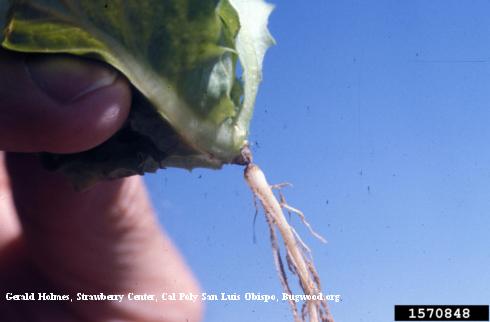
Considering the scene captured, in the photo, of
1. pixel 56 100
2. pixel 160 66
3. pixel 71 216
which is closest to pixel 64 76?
pixel 56 100

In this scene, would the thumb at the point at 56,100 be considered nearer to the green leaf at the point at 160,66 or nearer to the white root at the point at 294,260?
the green leaf at the point at 160,66

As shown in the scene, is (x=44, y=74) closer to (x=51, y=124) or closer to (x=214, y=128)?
(x=51, y=124)

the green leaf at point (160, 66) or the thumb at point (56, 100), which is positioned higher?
the green leaf at point (160, 66)

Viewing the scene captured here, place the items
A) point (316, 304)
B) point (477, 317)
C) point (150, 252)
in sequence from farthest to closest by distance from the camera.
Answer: point (150, 252), point (477, 317), point (316, 304)

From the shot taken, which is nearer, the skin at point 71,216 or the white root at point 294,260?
the skin at point 71,216

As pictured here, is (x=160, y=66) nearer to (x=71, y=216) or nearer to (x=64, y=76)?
(x=64, y=76)

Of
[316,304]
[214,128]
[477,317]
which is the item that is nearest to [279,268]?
[316,304]

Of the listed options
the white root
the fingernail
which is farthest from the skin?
the white root

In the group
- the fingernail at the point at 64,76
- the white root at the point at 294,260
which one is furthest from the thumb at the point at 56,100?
the white root at the point at 294,260
